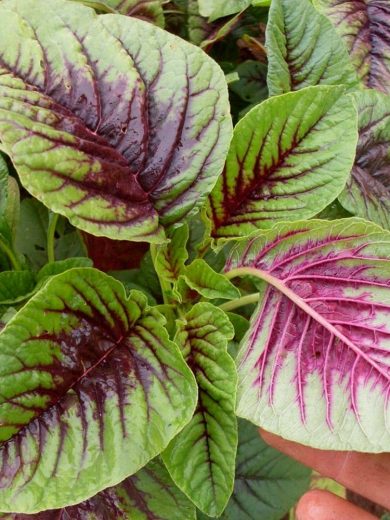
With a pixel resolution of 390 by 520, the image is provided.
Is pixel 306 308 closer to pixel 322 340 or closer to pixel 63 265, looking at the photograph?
pixel 322 340

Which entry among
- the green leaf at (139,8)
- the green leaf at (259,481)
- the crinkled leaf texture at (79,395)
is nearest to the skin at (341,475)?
the green leaf at (259,481)

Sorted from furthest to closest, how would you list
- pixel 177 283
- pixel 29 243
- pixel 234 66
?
pixel 234 66, pixel 29 243, pixel 177 283

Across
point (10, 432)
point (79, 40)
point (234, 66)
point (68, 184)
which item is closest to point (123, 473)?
point (10, 432)

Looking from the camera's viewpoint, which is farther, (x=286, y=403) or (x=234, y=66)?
(x=234, y=66)

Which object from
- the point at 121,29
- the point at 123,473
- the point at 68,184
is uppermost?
the point at 121,29

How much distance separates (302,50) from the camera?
2.03 ft

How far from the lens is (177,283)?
1.90 ft

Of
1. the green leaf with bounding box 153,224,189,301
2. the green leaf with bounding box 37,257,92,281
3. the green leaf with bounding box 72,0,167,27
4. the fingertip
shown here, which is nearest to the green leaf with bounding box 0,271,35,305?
the green leaf with bounding box 37,257,92,281

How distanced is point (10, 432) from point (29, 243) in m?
0.34

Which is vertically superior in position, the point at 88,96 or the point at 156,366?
the point at 88,96

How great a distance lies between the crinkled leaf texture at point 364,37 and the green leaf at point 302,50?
0.19 feet

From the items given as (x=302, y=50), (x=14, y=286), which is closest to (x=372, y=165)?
(x=302, y=50)

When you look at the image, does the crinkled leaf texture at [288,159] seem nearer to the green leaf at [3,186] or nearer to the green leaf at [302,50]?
the green leaf at [302,50]

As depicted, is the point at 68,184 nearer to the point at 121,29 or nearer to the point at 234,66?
the point at 121,29
